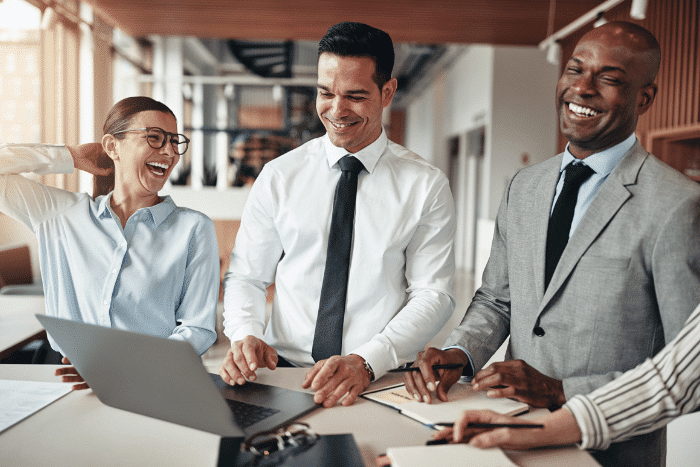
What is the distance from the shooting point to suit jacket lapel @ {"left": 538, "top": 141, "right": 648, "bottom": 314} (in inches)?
51.8

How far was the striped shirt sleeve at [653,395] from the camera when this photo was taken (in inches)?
43.5

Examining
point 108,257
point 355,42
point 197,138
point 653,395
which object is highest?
point 197,138

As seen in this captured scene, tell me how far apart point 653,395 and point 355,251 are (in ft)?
2.93

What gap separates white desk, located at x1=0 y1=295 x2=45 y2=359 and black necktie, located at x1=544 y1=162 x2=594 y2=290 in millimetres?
1969

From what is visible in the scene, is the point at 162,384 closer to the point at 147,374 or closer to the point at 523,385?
the point at 147,374

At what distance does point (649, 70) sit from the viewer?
1357 mm

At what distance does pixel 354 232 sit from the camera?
1732 mm

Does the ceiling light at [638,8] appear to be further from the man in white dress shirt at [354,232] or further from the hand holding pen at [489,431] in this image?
the hand holding pen at [489,431]

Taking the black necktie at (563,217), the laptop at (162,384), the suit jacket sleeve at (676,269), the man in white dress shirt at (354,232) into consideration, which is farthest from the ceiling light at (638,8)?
the laptop at (162,384)

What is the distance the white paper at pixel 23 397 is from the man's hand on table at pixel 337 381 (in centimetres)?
60

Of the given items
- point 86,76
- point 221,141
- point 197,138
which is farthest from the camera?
point 221,141

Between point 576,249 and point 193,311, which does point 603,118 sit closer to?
point 576,249

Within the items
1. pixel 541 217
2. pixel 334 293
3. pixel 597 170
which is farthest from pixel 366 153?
pixel 597 170

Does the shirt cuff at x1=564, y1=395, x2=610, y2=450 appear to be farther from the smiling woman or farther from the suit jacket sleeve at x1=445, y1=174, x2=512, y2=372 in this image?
the smiling woman
